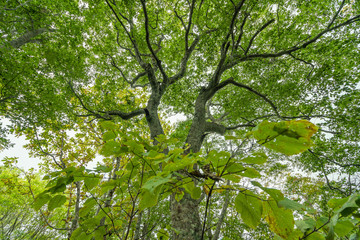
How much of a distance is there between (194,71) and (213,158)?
616 cm

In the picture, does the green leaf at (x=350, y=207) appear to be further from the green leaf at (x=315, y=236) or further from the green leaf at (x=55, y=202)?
the green leaf at (x=55, y=202)

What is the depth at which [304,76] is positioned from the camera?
534 centimetres

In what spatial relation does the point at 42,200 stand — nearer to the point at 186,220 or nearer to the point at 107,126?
the point at 107,126

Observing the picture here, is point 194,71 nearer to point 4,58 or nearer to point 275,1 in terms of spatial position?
point 275,1

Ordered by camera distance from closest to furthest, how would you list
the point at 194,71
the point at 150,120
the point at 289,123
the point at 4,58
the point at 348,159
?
the point at 289,123, the point at 4,58, the point at 150,120, the point at 348,159, the point at 194,71

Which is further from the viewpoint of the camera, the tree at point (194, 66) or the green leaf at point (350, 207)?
the tree at point (194, 66)

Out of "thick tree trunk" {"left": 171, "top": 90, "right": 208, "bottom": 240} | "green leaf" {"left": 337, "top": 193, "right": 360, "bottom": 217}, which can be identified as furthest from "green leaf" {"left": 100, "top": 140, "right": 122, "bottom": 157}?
"thick tree trunk" {"left": 171, "top": 90, "right": 208, "bottom": 240}

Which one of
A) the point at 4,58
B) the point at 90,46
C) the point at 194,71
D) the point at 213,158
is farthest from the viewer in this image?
the point at 194,71

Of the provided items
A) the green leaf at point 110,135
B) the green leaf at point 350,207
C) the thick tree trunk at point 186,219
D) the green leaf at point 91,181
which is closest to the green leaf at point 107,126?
the green leaf at point 110,135

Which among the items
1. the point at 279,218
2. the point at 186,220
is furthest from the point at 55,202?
the point at 186,220

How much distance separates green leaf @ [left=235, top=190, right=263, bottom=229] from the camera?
1.73 feet

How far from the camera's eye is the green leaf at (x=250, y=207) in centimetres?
53

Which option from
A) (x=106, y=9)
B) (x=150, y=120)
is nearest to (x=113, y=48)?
(x=106, y=9)

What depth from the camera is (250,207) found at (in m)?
0.54
